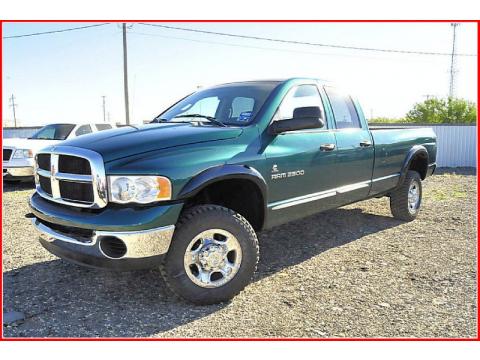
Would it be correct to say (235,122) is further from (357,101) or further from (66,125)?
(66,125)

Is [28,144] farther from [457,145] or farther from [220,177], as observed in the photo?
[457,145]

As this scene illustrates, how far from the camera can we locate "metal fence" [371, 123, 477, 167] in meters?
15.9

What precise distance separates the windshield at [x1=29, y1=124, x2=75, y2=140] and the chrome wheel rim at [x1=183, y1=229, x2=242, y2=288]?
8.37 m

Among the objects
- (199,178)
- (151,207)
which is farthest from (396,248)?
(151,207)

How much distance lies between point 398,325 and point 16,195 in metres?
7.99

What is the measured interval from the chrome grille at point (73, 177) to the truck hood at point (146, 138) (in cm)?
10

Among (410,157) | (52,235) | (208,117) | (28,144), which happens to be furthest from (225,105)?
(28,144)

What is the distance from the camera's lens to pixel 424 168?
6.65 meters

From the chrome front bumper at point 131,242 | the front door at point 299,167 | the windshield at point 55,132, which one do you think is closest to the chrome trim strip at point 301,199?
the front door at point 299,167

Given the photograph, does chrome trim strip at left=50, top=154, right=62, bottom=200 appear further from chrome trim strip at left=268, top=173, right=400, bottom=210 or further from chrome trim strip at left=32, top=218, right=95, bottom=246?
chrome trim strip at left=268, top=173, right=400, bottom=210

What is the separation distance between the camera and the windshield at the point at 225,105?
13.5 feet

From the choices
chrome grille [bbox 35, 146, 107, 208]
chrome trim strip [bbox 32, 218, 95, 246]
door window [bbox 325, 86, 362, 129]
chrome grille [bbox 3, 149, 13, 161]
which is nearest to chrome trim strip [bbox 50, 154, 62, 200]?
chrome grille [bbox 35, 146, 107, 208]

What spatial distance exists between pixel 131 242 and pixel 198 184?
660 millimetres

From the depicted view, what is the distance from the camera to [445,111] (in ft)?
78.1
